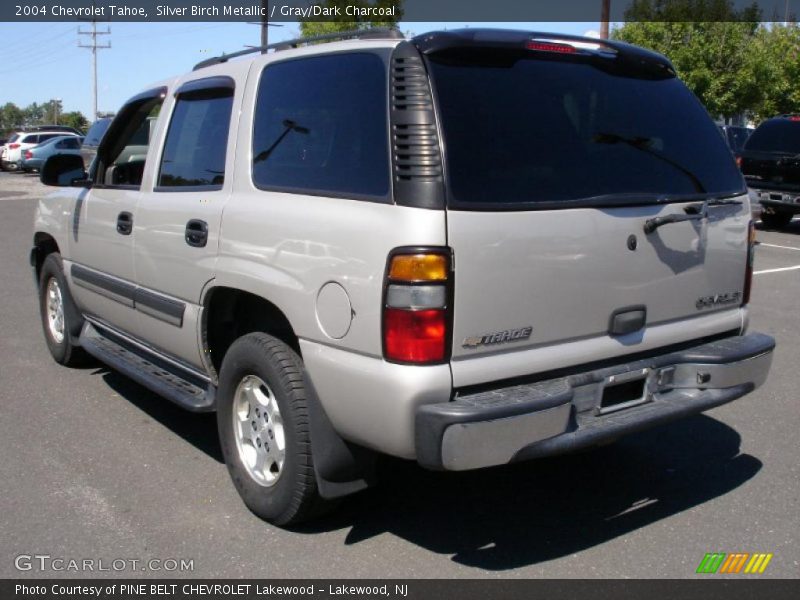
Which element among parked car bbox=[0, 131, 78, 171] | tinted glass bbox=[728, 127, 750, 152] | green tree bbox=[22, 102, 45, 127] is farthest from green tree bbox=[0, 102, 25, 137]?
tinted glass bbox=[728, 127, 750, 152]

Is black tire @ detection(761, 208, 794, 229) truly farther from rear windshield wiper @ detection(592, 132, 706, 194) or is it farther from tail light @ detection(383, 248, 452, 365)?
tail light @ detection(383, 248, 452, 365)

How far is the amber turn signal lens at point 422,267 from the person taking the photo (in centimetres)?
303

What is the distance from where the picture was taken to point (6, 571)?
3.41m

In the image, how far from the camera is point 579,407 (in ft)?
11.1

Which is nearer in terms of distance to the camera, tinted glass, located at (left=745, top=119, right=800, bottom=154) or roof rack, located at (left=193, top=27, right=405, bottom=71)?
roof rack, located at (left=193, top=27, right=405, bottom=71)

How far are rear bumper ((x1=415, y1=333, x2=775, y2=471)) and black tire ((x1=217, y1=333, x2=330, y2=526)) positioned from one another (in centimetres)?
63

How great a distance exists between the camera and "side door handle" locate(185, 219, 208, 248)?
4.03 meters

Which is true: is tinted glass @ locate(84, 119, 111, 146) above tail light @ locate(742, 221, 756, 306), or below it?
above

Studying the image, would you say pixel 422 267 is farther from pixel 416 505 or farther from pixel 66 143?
pixel 66 143

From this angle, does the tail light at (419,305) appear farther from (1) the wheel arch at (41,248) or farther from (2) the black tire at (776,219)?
(2) the black tire at (776,219)

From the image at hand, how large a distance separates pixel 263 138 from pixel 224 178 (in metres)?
0.29

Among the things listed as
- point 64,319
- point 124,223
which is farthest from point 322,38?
point 64,319

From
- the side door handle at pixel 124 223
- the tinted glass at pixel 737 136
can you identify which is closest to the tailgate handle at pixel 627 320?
the side door handle at pixel 124 223
